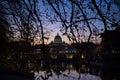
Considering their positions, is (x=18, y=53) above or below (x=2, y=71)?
above

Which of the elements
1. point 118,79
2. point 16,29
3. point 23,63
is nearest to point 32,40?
point 16,29

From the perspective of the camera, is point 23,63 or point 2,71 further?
point 2,71

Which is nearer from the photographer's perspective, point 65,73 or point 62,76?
point 62,76

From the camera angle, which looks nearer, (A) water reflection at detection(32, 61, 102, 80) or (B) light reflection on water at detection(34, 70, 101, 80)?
(A) water reflection at detection(32, 61, 102, 80)

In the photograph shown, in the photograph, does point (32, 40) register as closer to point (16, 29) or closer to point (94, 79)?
point (16, 29)

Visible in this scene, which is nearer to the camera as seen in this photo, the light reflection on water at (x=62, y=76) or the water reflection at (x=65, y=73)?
the water reflection at (x=65, y=73)

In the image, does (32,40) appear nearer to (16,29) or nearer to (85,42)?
(16,29)

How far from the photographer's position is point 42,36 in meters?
6.62

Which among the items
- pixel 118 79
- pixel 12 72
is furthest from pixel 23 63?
pixel 118 79

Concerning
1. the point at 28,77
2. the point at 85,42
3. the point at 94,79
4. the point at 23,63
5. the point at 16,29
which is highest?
the point at 16,29

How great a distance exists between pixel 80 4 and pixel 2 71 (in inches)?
198

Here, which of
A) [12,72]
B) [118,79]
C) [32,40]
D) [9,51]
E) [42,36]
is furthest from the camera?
[118,79]

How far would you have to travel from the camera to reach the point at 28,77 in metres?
10.8

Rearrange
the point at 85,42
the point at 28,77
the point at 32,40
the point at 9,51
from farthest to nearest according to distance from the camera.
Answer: the point at 28,77 < the point at 9,51 < the point at 32,40 < the point at 85,42
